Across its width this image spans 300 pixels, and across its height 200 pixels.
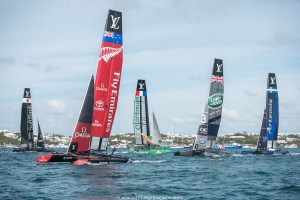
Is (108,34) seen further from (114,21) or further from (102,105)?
(102,105)

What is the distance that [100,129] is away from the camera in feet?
122

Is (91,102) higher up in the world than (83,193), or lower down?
higher up

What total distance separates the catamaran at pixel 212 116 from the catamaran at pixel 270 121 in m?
12.4

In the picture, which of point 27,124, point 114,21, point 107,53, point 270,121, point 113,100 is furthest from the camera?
point 27,124

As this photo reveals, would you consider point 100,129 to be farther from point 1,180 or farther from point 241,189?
point 241,189

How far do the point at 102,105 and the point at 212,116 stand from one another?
23242 mm

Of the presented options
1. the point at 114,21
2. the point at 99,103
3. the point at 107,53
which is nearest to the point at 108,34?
the point at 114,21

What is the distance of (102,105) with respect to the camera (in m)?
36.9

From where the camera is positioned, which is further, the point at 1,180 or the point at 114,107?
the point at 114,107

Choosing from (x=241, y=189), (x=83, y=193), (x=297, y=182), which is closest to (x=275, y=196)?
(x=241, y=189)

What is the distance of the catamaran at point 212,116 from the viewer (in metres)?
55.8

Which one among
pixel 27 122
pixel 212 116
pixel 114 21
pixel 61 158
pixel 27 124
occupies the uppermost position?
pixel 114 21

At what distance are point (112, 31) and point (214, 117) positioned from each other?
24.2 meters

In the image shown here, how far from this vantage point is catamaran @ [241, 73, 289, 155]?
66.0 meters
